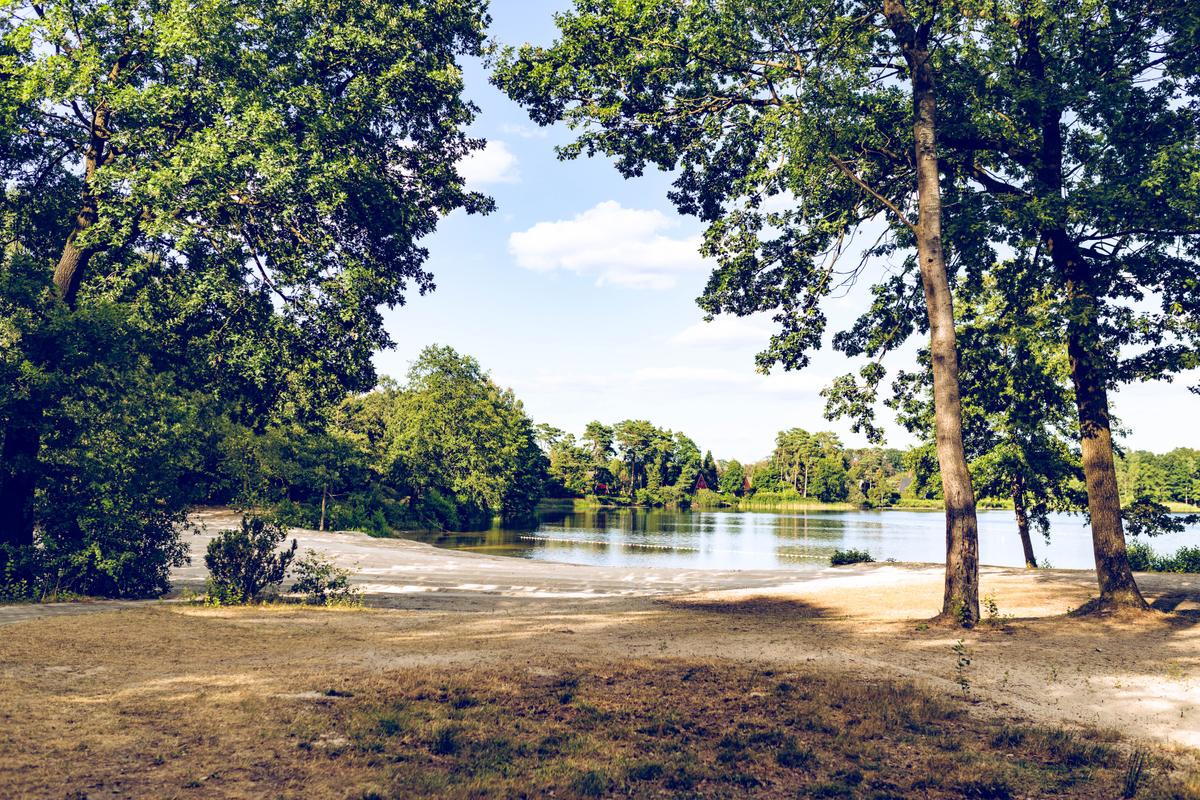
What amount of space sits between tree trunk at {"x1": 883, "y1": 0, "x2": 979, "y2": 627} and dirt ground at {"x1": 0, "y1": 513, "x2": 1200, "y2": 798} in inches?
35.4

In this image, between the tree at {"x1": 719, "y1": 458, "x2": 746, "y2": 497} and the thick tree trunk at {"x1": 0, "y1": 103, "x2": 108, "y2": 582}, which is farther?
the tree at {"x1": 719, "y1": 458, "x2": 746, "y2": 497}

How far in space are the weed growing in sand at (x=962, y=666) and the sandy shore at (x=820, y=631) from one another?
72 mm

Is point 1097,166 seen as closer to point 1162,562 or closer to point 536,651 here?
point 536,651

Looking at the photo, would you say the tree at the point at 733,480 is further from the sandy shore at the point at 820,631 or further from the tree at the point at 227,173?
the tree at the point at 227,173

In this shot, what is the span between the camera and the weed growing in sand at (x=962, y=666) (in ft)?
25.8

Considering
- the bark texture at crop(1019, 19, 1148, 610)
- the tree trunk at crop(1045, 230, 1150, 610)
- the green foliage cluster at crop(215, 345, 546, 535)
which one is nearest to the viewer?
the bark texture at crop(1019, 19, 1148, 610)

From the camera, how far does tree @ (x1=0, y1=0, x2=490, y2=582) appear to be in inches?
525

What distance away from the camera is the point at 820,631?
455 inches

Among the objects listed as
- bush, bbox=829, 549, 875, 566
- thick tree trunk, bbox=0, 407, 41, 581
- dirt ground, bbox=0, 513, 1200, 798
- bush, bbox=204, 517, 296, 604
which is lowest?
bush, bbox=829, 549, 875, 566

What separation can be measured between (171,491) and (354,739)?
32.5 feet

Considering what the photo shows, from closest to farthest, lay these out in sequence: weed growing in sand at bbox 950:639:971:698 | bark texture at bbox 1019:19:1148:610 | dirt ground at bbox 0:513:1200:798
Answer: dirt ground at bbox 0:513:1200:798 → weed growing in sand at bbox 950:639:971:698 → bark texture at bbox 1019:19:1148:610

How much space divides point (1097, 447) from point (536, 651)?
11.2 m

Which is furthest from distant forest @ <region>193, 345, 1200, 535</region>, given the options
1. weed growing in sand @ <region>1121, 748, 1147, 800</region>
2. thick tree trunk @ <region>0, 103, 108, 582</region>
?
weed growing in sand @ <region>1121, 748, 1147, 800</region>

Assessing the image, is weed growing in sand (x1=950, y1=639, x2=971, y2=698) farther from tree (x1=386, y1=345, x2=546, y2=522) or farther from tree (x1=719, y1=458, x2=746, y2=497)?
tree (x1=719, y1=458, x2=746, y2=497)
